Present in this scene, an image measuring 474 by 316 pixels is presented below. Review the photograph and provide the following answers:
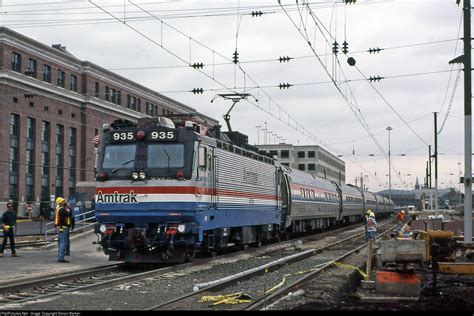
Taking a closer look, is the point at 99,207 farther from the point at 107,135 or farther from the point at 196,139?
the point at 196,139

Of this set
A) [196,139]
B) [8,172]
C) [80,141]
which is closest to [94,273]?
[196,139]

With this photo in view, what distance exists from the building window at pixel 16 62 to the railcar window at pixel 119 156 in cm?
5173

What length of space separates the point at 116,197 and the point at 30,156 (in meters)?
54.7

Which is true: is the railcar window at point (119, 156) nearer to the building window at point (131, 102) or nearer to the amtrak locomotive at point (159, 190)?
the amtrak locomotive at point (159, 190)

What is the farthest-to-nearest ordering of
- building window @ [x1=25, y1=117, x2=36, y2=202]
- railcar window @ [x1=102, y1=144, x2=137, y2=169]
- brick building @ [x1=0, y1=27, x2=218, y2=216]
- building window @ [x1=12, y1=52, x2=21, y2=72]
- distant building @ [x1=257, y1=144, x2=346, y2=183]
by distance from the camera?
distant building @ [x1=257, y1=144, x2=346, y2=183] < building window @ [x1=25, y1=117, x2=36, y2=202] < building window @ [x1=12, y1=52, x2=21, y2=72] < brick building @ [x1=0, y1=27, x2=218, y2=216] < railcar window @ [x1=102, y1=144, x2=137, y2=169]

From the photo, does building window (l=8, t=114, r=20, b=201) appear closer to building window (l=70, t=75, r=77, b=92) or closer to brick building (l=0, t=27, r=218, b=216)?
brick building (l=0, t=27, r=218, b=216)

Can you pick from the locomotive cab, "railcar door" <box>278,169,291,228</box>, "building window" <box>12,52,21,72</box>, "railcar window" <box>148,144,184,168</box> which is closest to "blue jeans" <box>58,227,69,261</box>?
the locomotive cab

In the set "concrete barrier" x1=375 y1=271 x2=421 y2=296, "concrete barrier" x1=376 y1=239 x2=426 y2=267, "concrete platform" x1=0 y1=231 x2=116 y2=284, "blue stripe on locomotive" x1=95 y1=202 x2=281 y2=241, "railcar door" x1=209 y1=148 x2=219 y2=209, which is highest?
"railcar door" x1=209 y1=148 x2=219 y2=209

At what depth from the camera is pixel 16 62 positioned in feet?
207

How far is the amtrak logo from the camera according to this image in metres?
15.2

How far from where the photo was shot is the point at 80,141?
3012 inches

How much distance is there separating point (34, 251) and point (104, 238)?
6.62m

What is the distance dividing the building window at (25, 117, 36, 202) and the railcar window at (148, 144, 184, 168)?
53.8 m

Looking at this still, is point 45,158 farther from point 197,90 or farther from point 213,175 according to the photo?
point 213,175
